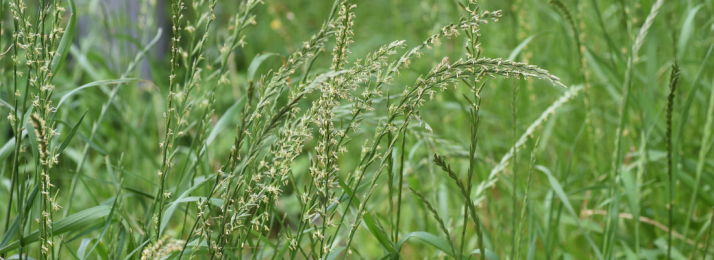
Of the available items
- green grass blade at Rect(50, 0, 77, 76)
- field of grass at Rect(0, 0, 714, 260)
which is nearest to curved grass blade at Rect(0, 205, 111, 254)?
field of grass at Rect(0, 0, 714, 260)

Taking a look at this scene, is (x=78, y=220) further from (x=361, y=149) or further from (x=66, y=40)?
(x=361, y=149)

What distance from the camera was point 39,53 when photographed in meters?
0.78

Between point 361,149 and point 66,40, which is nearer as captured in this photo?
point 66,40

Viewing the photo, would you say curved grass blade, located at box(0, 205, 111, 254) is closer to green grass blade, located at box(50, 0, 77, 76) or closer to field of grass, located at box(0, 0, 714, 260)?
field of grass, located at box(0, 0, 714, 260)

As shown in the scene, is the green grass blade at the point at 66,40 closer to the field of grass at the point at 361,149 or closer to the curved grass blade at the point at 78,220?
the field of grass at the point at 361,149

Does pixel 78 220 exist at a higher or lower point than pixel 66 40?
lower

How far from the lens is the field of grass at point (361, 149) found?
2.50 ft

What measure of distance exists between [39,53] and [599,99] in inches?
106

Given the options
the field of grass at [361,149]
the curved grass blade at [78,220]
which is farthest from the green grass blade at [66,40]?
the curved grass blade at [78,220]

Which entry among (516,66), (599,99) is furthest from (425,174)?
(516,66)

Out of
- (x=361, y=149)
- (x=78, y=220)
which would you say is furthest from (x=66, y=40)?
(x=361, y=149)

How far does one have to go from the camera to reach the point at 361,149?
5.91 feet

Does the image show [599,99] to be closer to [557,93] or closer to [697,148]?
[557,93]

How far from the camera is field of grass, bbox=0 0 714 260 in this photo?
0.76 metres
